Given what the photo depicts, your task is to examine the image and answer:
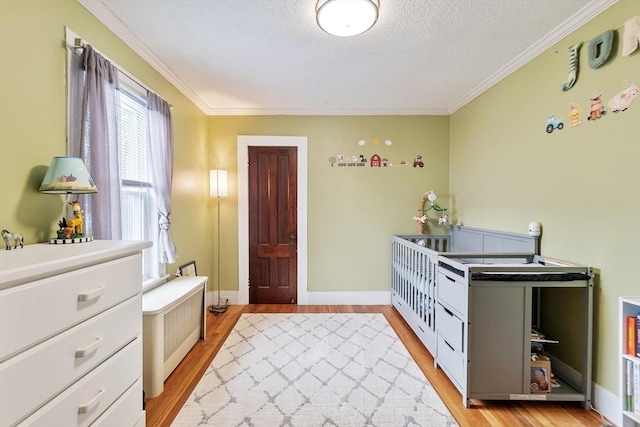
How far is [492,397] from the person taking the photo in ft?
5.67

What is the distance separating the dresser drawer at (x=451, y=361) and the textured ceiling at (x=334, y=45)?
2.07 m

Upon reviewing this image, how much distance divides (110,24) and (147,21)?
0.74ft

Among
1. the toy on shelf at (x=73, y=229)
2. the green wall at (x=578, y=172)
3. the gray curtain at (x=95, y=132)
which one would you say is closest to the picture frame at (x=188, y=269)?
the gray curtain at (x=95, y=132)

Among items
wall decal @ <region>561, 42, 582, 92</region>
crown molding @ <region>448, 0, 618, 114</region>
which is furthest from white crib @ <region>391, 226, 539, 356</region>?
crown molding @ <region>448, 0, 618, 114</region>

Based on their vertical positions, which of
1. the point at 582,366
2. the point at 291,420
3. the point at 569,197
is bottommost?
the point at 291,420

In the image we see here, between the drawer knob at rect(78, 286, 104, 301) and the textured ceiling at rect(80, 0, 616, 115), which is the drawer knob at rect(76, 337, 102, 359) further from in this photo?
the textured ceiling at rect(80, 0, 616, 115)

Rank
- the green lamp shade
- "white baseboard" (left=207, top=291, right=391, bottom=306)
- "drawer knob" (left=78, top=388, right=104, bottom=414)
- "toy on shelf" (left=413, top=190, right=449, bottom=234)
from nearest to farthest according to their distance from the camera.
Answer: "drawer knob" (left=78, top=388, right=104, bottom=414) → the green lamp shade → "toy on shelf" (left=413, top=190, right=449, bottom=234) → "white baseboard" (left=207, top=291, right=391, bottom=306)

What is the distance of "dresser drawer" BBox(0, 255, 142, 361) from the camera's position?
776 mm

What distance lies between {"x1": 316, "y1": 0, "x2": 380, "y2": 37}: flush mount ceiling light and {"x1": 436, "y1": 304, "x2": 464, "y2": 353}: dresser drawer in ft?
6.51

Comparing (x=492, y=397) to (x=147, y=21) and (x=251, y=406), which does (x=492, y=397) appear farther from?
(x=147, y=21)

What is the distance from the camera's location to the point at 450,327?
1.95 meters

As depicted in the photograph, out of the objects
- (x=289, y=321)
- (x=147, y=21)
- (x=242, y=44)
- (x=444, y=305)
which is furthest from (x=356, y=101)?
(x=289, y=321)

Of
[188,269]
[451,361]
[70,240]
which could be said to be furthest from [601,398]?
[188,269]

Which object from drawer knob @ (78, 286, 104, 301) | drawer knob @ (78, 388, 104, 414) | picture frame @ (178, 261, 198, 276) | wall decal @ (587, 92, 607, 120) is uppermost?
wall decal @ (587, 92, 607, 120)
